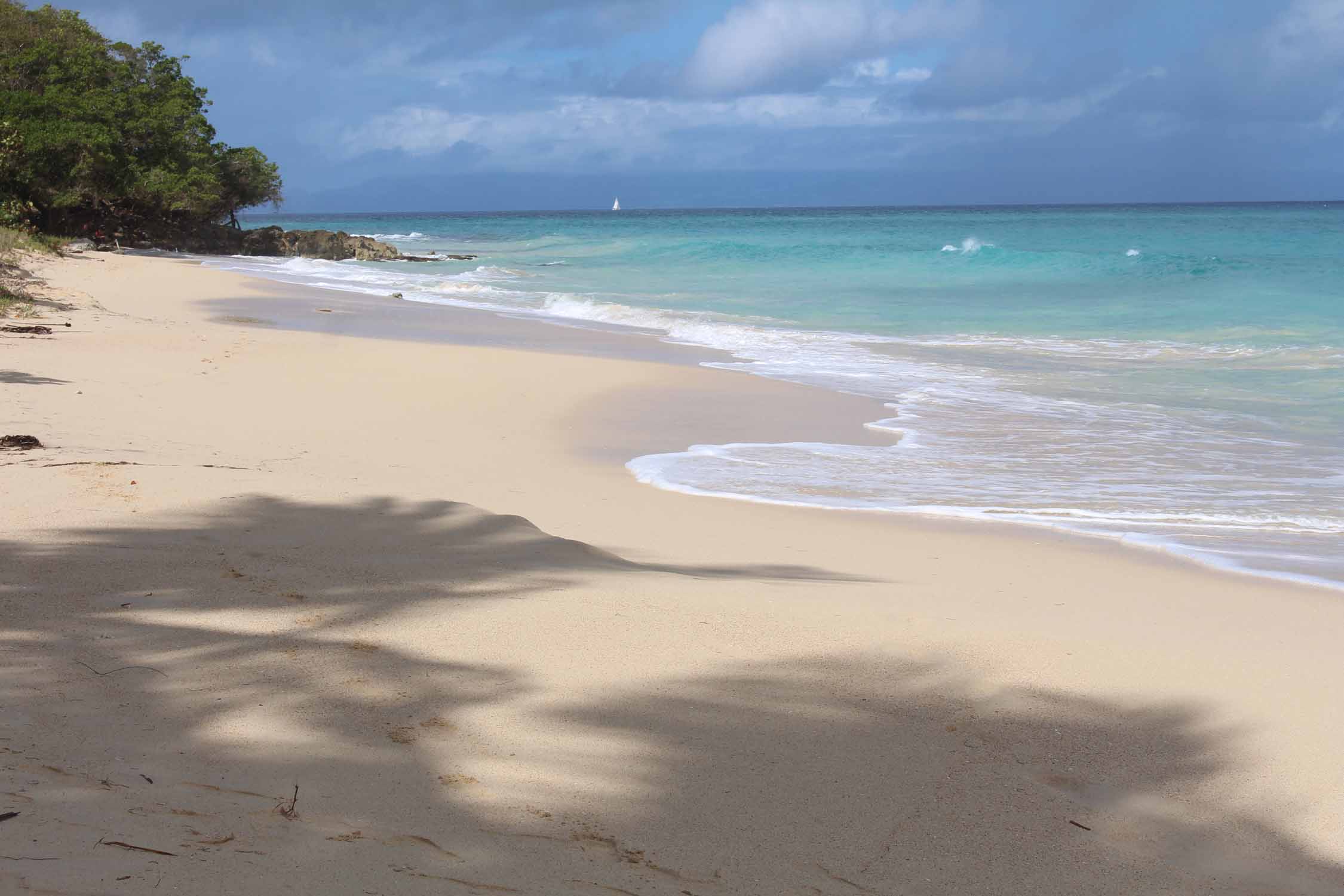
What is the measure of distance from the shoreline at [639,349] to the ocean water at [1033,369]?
0.27 feet

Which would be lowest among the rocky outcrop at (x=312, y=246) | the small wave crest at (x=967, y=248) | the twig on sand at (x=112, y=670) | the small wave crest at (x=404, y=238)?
the twig on sand at (x=112, y=670)

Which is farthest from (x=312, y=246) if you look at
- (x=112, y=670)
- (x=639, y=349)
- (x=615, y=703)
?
(x=615, y=703)

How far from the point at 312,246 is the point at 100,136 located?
12.6m

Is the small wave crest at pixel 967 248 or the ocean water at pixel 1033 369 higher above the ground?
the small wave crest at pixel 967 248

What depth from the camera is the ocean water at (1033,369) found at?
667 centimetres

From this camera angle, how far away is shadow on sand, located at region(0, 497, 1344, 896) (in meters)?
2.04

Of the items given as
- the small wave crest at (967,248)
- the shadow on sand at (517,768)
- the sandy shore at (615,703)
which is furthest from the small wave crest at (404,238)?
the shadow on sand at (517,768)

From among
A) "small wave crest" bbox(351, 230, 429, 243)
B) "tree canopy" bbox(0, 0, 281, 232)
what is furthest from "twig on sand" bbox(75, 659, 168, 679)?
"small wave crest" bbox(351, 230, 429, 243)

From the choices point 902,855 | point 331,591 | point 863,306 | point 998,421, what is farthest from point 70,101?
point 902,855

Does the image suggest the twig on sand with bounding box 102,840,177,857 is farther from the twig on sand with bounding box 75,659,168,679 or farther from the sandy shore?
the twig on sand with bounding box 75,659,168,679

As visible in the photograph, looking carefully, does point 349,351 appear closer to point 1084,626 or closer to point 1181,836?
point 1084,626

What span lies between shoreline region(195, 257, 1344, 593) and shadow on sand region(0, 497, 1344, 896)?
116 inches

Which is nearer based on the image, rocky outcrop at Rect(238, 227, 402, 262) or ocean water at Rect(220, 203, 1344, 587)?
ocean water at Rect(220, 203, 1344, 587)

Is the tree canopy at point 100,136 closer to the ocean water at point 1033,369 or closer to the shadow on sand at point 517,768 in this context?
the ocean water at point 1033,369
